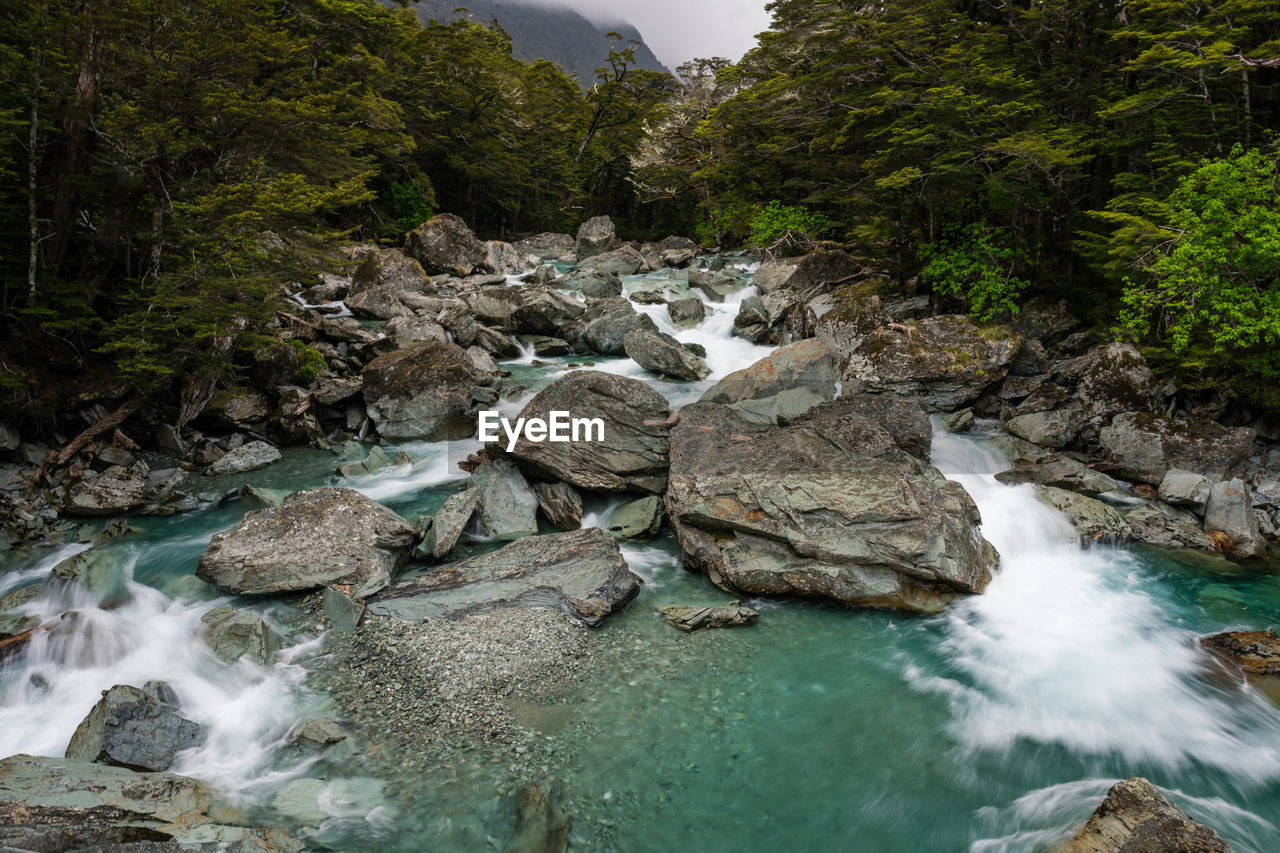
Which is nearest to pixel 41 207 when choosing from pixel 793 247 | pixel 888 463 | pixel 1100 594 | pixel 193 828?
pixel 193 828

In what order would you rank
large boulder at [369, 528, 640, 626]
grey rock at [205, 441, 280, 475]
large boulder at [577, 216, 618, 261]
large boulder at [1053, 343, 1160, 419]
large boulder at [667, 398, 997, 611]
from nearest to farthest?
1. large boulder at [369, 528, 640, 626]
2. large boulder at [667, 398, 997, 611]
3. grey rock at [205, 441, 280, 475]
4. large boulder at [1053, 343, 1160, 419]
5. large boulder at [577, 216, 618, 261]

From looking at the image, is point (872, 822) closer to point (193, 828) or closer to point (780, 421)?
point (193, 828)

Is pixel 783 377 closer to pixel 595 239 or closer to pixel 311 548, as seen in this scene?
pixel 311 548

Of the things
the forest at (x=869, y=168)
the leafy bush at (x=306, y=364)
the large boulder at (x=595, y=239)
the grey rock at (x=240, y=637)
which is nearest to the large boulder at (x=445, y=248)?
the forest at (x=869, y=168)

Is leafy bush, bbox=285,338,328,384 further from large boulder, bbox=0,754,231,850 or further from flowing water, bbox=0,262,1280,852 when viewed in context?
large boulder, bbox=0,754,231,850

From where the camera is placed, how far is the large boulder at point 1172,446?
1069 cm

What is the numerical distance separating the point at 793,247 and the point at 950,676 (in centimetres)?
2015

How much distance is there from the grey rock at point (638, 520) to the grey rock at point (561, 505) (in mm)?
532

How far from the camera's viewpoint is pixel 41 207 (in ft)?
34.5

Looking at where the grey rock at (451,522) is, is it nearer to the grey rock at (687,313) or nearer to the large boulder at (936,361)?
the large boulder at (936,361)

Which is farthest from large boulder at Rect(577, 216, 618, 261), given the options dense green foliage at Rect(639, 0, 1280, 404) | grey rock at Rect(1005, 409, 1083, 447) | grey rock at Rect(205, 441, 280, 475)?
grey rock at Rect(1005, 409, 1083, 447)

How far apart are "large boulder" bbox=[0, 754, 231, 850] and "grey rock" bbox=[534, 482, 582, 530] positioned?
5613 millimetres

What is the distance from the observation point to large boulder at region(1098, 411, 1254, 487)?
10.7 meters

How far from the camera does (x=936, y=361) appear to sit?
13.7 meters
